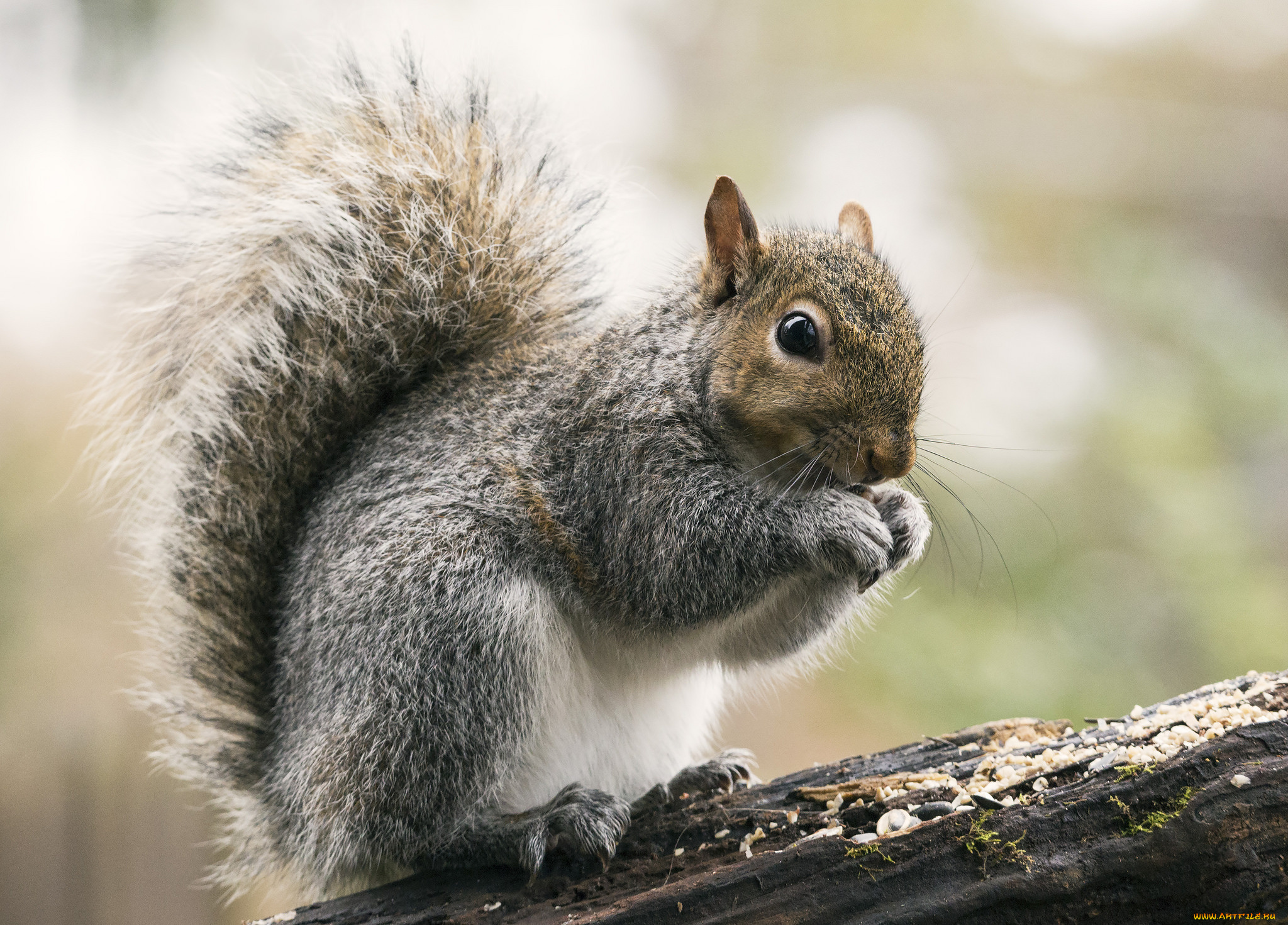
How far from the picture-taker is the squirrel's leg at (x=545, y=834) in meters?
1.61

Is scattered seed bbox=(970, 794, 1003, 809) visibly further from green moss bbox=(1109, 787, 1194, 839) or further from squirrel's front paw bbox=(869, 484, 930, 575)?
squirrel's front paw bbox=(869, 484, 930, 575)

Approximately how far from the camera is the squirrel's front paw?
1779mm

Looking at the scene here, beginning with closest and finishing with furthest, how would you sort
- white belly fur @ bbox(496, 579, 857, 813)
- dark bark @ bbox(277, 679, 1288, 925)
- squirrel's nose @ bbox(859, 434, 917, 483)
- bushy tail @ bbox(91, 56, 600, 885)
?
1. dark bark @ bbox(277, 679, 1288, 925)
2. squirrel's nose @ bbox(859, 434, 917, 483)
3. white belly fur @ bbox(496, 579, 857, 813)
4. bushy tail @ bbox(91, 56, 600, 885)

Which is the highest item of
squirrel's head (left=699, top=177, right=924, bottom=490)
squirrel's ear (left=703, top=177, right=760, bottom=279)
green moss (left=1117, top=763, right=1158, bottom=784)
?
squirrel's ear (left=703, top=177, right=760, bottom=279)

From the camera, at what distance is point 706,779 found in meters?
1.93

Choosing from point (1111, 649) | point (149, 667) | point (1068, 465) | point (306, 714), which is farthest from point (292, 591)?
point (1068, 465)

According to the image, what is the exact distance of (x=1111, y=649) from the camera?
3.36m

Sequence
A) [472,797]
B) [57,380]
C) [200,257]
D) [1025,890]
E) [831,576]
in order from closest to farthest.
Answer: [1025,890] → [472,797] → [831,576] → [200,257] → [57,380]

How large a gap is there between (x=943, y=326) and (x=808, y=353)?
2825 millimetres

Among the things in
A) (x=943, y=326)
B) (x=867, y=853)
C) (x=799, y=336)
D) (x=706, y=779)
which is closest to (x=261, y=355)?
(x=799, y=336)

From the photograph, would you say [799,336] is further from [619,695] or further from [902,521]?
[619,695]

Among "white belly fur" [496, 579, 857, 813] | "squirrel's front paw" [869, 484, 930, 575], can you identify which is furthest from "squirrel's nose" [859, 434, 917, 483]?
"white belly fur" [496, 579, 857, 813]

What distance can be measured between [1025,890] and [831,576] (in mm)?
647

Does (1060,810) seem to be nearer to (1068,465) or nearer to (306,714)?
(306,714)
